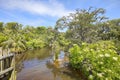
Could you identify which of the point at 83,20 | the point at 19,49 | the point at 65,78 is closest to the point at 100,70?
the point at 65,78

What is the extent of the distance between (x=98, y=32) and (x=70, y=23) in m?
5.49

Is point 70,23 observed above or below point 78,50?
above

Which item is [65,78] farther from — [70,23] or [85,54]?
[70,23]

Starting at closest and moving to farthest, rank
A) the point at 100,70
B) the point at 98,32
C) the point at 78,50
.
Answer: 1. the point at 100,70
2. the point at 78,50
3. the point at 98,32

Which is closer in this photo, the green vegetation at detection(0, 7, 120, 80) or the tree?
the green vegetation at detection(0, 7, 120, 80)

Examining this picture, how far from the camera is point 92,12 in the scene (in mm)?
24953

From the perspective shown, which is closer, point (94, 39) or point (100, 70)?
point (100, 70)

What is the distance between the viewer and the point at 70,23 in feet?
81.9

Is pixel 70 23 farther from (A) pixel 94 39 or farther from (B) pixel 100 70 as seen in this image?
(B) pixel 100 70

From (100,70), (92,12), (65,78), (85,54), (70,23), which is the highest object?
(92,12)

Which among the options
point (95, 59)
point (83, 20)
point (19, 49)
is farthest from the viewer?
point (19, 49)

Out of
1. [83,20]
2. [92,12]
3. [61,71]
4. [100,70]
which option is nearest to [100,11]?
[92,12]

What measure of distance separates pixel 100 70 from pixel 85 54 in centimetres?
404

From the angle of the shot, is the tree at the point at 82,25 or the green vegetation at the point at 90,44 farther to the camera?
the tree at the point at 82,25
